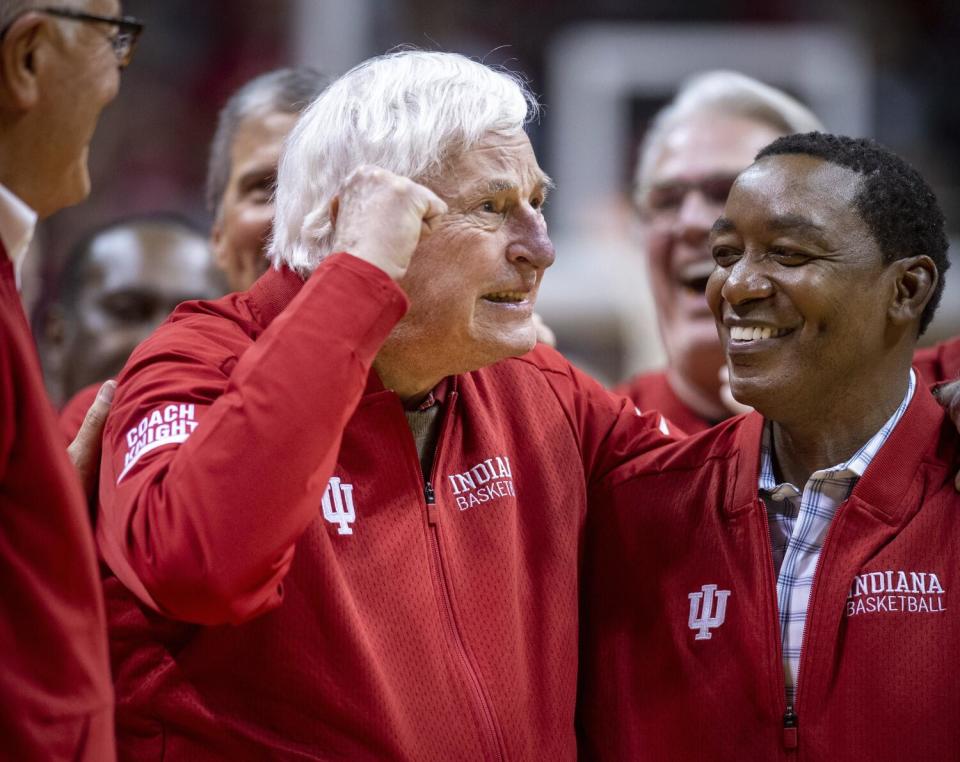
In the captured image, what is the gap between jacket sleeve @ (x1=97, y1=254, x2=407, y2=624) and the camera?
174 cm

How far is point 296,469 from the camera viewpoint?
1.77m

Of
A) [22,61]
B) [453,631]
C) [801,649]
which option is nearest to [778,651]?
[801,649]

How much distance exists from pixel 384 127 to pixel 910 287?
38.3 inches

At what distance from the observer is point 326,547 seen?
2.06 m

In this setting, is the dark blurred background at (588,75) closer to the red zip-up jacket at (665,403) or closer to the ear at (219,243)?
the red zip-up jacket at (665,403)

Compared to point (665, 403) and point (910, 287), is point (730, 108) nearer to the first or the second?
point (665, 403)

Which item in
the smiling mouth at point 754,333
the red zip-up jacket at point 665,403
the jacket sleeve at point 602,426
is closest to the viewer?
the smiling mouth at point 754,333

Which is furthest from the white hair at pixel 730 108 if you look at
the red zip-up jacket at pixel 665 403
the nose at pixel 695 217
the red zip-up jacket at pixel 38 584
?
the red zip-up jacket at pixel 38 584

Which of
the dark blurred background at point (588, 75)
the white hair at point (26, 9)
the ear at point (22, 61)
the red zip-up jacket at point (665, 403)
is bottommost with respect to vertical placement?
the red zip-up jacket at point (665, 403)

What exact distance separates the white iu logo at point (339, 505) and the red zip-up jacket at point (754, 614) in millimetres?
581

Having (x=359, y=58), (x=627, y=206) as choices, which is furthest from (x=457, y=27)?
(x=627, y=206)

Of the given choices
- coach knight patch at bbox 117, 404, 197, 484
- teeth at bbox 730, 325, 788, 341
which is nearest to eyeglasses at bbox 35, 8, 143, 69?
coach knight patch at bbox 117, 404, 197, 484

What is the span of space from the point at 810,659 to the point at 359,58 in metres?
7.05

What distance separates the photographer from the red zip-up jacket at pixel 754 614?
82.0 inches
